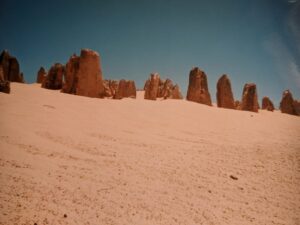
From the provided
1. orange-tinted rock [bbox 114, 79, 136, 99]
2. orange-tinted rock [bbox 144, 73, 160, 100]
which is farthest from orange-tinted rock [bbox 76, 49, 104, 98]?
orange-tinted rock [bbox 114, 79, 136, 99]

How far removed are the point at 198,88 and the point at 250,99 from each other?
6.56 metres

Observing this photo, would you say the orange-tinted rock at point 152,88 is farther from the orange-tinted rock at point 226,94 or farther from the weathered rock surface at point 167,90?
the orange-tinted rock at point 226,94

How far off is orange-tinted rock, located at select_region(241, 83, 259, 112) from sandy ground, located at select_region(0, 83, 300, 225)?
1981 centimetres

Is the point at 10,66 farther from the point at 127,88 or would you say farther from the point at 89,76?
the point at 89,76

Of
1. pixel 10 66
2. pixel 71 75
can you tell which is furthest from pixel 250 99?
pixel 10 66

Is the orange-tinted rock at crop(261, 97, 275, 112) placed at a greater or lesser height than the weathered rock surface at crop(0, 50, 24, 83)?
lesser

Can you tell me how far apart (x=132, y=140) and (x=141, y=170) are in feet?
4.62

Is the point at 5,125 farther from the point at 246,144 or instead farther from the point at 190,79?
the point at 190,79

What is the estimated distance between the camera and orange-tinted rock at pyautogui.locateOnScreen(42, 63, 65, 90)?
2239 centimetres

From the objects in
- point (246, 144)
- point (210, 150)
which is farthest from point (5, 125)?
point (246, 144)

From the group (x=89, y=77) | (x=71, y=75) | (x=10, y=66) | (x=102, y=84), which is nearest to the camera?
(x=89, y=77)

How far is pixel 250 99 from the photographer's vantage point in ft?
77.8

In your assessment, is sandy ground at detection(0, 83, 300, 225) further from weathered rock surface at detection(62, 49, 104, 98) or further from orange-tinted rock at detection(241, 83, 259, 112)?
orange-tinted rock at detection(241, 83, 259, 112)

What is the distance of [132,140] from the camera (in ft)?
15.3
